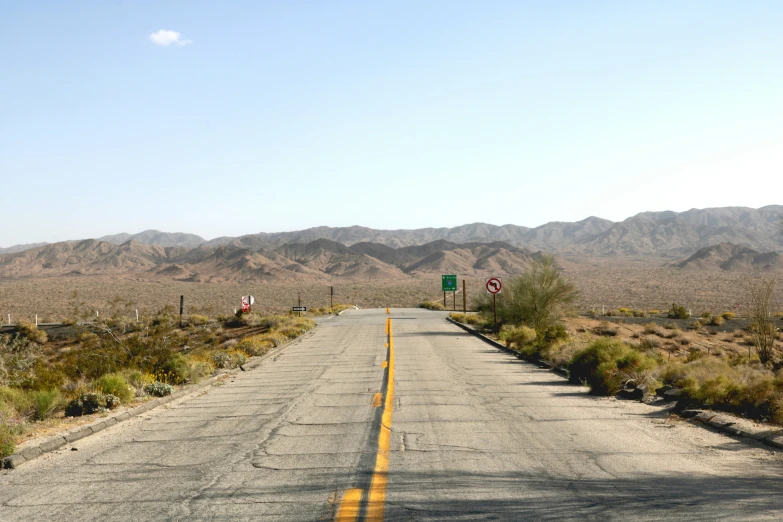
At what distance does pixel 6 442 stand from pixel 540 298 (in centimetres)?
2743

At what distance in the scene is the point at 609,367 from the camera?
1463 centimetres

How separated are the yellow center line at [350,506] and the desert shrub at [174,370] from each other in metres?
9.70

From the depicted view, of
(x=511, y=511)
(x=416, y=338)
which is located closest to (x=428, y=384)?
(x=511, y=511)

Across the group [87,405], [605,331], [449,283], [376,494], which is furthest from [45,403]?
[449,283]

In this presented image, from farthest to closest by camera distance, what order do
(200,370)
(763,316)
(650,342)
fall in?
(650,342) < (763,316) < (200,370)

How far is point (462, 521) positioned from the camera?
5.54 metres

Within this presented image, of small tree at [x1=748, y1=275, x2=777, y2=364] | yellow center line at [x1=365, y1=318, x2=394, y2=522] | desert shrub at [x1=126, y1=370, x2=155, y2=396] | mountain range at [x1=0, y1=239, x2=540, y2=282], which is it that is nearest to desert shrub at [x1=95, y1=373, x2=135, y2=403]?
desert shrub at [x1=126, y1=370, x2=155, y2=396]

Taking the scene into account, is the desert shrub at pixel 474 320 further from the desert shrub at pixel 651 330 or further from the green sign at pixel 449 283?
the green sign at pixel 449 283

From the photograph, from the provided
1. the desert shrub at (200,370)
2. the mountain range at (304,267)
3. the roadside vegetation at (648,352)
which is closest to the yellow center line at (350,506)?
the roadside vegetation at (648,352)

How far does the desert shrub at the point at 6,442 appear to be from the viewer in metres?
8.11

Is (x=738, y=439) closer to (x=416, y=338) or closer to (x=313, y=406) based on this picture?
(x=313, y=406)

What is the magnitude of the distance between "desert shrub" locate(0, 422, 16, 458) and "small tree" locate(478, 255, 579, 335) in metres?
26.5

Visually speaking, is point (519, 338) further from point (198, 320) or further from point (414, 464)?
point (198, 320)

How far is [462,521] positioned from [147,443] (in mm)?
5205
